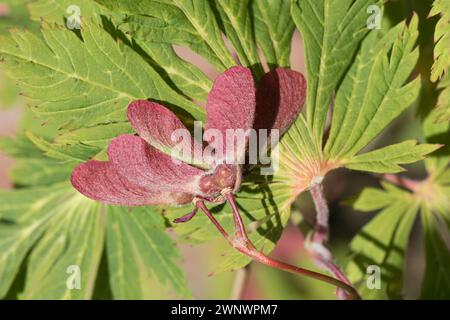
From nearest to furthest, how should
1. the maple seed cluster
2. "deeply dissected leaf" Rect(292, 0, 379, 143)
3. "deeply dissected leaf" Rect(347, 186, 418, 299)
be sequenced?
the maple seed cluster < "deeply dissected leaf" Rect(292, 0, 379, 143) < "deeply dissected leaf" Rect(347, 186, 418, 299)

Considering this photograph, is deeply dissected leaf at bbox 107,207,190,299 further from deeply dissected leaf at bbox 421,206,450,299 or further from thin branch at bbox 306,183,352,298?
deeply dissected leaf at bbox 421,206,450,299

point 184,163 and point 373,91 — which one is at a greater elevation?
point 373,91

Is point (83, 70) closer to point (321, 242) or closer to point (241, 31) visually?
point (241, 31)

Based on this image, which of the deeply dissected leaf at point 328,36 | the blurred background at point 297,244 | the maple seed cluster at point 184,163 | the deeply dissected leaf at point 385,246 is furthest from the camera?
the blurred background at point 297,244

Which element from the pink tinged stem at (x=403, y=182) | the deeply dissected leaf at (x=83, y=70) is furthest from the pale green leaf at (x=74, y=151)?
the pink tinged stem at (x=403, y=182)

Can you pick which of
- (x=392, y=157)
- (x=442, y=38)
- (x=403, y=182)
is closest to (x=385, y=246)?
(x=403, y=182)

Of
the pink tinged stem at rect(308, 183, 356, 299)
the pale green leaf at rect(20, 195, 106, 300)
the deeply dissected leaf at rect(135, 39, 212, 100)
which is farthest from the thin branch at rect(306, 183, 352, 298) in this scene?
the pale green leaf at rect(20, 195, 106, 300)

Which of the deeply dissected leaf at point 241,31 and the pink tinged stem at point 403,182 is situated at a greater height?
the deeply dissected leaf at point 241,31

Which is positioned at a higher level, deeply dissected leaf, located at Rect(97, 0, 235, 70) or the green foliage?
deeply dissected leaf, located at Rect(97, 0, 235, 70)

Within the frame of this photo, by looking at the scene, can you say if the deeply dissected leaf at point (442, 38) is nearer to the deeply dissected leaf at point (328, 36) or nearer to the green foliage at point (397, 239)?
the deeply dissected leaf at point (328, 36)
